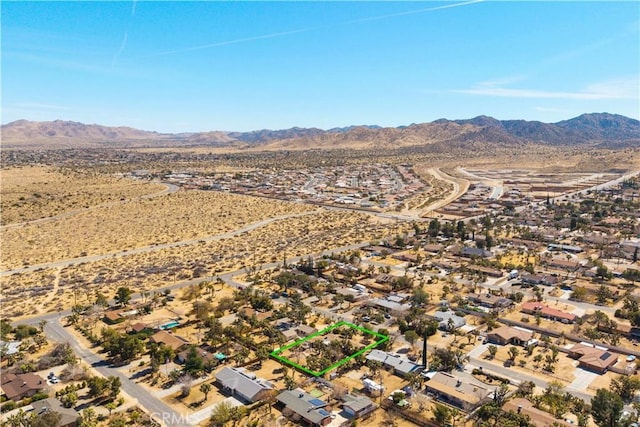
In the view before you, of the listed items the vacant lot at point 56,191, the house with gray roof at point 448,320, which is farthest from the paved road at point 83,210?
the house with gray roof at point 448,320

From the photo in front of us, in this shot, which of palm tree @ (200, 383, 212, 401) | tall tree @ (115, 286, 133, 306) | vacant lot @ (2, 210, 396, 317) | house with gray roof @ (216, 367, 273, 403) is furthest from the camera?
vacant lot @ (2, 210, 396, 317)

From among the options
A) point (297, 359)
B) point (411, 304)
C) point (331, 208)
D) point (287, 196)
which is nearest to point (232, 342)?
point (297, 359)

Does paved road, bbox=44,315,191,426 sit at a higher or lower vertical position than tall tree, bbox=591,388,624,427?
lower

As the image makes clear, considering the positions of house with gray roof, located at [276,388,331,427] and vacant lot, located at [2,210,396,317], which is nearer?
house with gray roof, located at [276,388,331,427]

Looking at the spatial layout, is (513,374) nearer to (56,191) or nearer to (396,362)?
(396,362)

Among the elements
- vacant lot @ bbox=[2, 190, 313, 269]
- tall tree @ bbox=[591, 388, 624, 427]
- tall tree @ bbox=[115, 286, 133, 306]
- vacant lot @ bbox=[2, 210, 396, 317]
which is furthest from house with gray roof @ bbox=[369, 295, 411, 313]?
vacant lot @ bbox=[2, 190, 313, 269]

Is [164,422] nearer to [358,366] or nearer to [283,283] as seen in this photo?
[358,366]

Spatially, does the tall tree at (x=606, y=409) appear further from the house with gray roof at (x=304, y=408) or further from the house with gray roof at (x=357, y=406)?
the house with gray roof at (x=304, y=408)

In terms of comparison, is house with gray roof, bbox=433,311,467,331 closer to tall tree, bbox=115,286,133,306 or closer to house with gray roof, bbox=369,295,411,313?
house with gray roof, bbox=369,295,411,313
